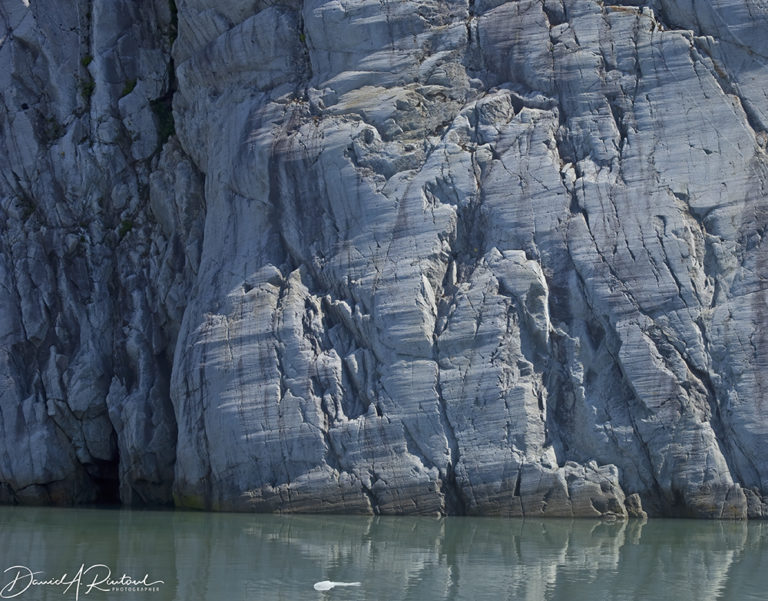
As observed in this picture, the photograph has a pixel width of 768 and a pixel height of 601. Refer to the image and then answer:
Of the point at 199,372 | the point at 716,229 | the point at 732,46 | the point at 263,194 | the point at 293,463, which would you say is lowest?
the point at 293,463

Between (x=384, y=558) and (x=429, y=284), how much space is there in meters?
6.27

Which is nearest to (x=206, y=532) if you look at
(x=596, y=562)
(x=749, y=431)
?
(x=596, y=562)

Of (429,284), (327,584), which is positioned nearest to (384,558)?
(327,584)

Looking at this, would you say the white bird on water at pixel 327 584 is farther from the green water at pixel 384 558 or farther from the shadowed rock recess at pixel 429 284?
the shadowed rock recess at pixel 429 284

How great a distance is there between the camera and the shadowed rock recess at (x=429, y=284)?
54.0 ft

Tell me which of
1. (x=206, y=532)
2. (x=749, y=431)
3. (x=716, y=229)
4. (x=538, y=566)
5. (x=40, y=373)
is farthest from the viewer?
(x=40, y=373)

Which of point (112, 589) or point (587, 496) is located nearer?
point (112, 589)

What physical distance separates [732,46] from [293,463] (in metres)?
9.94

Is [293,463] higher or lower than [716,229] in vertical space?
lower

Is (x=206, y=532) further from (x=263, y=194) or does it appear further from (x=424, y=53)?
(x=424, y=53)

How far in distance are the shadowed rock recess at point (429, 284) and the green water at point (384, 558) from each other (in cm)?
131

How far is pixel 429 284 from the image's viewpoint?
57.5 feet

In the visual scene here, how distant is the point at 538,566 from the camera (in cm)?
1148

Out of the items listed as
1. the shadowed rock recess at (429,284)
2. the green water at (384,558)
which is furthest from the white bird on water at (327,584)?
the shadowed rock recess at (429,284)
